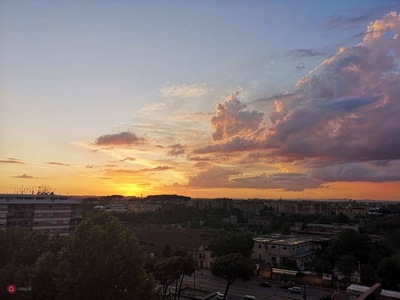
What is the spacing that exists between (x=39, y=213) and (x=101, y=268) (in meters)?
27.2

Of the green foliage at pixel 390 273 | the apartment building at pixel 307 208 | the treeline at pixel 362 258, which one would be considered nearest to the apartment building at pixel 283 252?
the treeline at pixel 362 258

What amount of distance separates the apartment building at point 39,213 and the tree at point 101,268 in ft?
71.3

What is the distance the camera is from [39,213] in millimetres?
33438

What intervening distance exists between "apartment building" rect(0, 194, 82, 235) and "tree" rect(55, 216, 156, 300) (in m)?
21.7

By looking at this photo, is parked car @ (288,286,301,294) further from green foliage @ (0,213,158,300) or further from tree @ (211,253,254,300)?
green foliage @ (0,213,158,300)

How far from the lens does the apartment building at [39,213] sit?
3169cm

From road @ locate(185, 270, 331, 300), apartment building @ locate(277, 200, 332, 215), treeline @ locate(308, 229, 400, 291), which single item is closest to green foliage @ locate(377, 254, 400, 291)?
treeline @ locate(308, 229, 400, 291)

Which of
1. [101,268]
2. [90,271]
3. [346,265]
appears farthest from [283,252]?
[90,271]

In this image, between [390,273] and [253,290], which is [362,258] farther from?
[253,290]

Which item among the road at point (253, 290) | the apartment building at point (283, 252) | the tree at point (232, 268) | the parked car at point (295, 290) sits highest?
the tree at point (232, 268)

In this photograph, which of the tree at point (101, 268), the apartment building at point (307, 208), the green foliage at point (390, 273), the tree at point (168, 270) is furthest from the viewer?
the apartment building at point (307, 208)

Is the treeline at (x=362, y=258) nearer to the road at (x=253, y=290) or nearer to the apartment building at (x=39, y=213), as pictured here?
the road at (x=253, y=290)

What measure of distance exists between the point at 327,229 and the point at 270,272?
917 inches

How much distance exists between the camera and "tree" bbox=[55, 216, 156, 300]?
1007 centimetres
